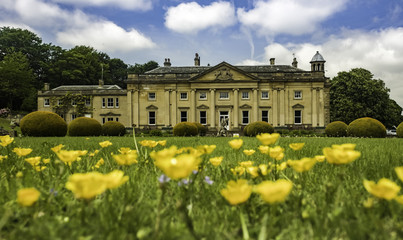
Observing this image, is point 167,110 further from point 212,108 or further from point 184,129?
point 184,129

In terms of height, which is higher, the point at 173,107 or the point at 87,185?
the point at 173,107

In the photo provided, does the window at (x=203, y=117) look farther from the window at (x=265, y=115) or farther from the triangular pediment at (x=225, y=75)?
the window at (x=265, y=115)

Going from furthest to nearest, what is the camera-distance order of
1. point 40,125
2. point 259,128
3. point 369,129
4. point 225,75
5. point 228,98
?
point 228,98 → point 225,75 → point 259,128 → point 369,129 → point 40,125

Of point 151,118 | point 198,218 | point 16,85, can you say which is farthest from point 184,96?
point 198,218

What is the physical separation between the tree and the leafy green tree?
1849 inches

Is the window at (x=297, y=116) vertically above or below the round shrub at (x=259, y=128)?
above

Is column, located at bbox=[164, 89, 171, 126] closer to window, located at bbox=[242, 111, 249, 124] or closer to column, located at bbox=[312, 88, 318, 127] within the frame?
window, located at bbox=[242, 111, 249, 124]

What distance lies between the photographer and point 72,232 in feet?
2.86

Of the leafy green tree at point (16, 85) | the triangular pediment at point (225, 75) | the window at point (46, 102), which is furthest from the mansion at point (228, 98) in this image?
the leafy green tree at point (16, 85)

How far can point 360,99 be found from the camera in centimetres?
3662

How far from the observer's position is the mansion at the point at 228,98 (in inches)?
1319

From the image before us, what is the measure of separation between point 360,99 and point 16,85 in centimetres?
5248

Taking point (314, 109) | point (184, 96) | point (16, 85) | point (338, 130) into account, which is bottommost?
point (338, 130)

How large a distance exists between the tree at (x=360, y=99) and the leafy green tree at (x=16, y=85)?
46972 millimetres
